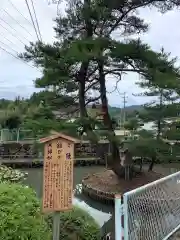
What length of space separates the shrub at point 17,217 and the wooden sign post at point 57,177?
166mm

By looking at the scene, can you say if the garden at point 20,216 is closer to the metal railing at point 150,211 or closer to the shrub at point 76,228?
the metal railing at point 150,211

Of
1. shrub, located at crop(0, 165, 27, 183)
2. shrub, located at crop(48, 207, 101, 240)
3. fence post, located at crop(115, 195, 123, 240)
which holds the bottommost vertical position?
shrub, located at crop(48, 207, 101, 240)

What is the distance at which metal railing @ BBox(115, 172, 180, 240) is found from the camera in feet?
8.21

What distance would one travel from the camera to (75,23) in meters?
7.75

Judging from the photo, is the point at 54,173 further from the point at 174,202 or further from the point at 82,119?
the point at 82,119

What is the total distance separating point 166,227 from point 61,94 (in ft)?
17.8

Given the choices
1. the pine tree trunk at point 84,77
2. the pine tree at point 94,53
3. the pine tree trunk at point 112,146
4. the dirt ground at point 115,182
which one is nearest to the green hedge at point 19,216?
the pine tree at point 94,53

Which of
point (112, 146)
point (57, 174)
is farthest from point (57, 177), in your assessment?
point (112, 146)

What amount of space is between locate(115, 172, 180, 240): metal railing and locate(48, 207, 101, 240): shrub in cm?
91

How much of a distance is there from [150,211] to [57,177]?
37.3 inches

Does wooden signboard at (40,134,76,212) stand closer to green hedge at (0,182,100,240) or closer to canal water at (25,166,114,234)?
green hedge at (0,182,100,240)

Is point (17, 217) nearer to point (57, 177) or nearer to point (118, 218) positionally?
point (57, 177)

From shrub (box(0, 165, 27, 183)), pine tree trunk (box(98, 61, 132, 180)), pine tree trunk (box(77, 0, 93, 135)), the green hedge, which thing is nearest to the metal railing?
the green hedge

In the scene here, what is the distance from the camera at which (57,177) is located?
2699mm
